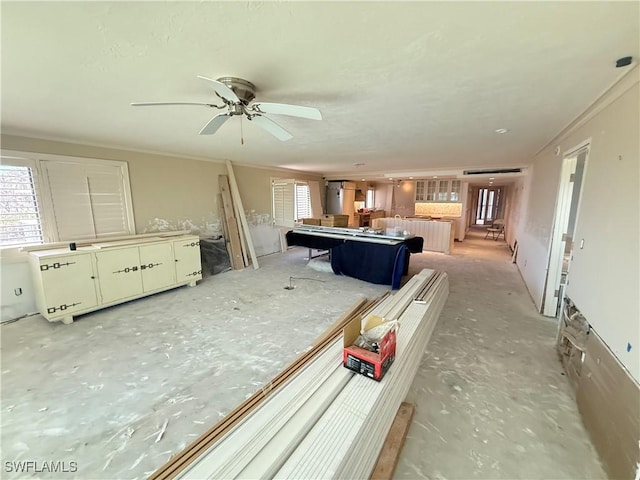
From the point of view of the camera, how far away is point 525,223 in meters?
5.36

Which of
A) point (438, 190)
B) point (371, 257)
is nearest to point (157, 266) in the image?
point (371, 257)

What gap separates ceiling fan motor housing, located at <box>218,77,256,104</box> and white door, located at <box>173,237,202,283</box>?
3197 millimetres

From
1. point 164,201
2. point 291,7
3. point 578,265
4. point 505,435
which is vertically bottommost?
point 505,435

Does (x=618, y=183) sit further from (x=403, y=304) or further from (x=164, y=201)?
(x=164, y=201)

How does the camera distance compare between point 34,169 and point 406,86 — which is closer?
point 406,86

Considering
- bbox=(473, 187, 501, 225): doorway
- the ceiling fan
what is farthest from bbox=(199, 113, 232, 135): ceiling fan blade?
bbox=(473, 187, 501, 225): doorway

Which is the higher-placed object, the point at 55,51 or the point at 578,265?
the point at 55,51

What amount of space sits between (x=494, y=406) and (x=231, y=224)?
5.16 metres

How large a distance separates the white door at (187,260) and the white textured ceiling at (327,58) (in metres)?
2.09

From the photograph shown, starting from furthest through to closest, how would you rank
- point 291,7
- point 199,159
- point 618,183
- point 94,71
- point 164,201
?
point 199,159 < point 164,201 < point 618,183 < point 94,71 < point 291,7

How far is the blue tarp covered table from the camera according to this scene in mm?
4255

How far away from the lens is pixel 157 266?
13.1ft

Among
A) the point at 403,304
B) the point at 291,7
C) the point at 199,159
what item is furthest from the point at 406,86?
the point at 199,159

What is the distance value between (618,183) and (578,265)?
33.6 inches
